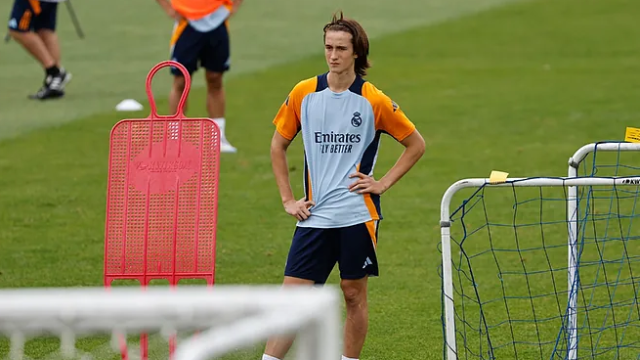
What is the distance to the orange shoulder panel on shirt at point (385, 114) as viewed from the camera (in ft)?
20.0

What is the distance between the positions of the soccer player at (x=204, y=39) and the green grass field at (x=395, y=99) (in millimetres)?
830

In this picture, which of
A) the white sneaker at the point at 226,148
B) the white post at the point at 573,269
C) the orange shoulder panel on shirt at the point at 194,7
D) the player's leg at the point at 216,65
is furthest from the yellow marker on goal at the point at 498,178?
the white sneaker at the point at 226,148

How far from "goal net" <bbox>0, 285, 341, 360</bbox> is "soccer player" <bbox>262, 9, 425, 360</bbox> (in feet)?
9.78

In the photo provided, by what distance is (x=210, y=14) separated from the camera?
40.7ft

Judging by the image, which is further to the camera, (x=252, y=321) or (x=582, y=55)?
(x=582, y=55)

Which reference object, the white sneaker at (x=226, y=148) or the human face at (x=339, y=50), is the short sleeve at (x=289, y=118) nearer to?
the human face at (x=339, y=50)

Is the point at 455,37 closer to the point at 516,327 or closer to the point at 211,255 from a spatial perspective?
the point at 516,327

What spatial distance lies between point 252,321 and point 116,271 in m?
3.69

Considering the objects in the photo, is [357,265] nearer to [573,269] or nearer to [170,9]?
[573,269]

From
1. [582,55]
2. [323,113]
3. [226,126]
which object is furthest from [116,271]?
[582,55]

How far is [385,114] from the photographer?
20.1 ft

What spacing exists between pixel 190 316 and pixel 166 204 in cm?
366

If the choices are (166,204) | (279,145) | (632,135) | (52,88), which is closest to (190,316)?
(279,145)

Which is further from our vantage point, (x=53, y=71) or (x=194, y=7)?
(x=53, y=71)
